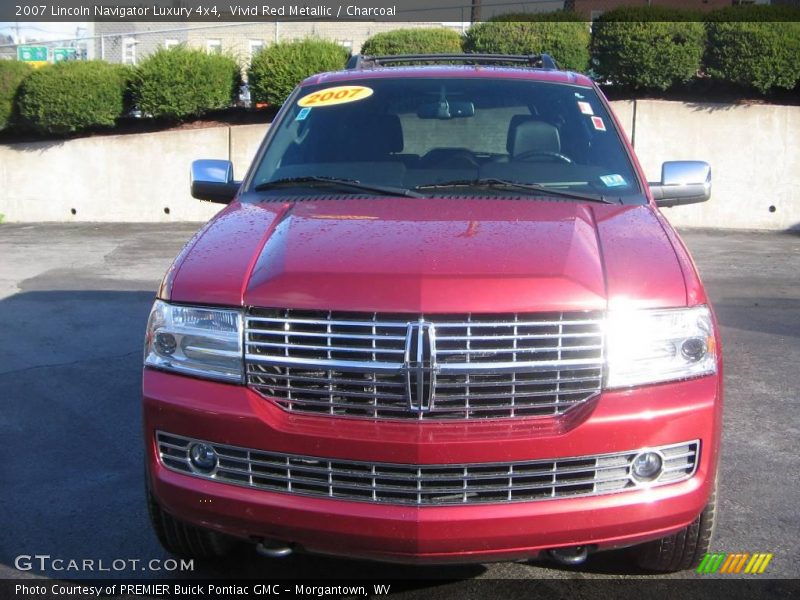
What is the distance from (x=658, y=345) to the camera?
3197 millimetres

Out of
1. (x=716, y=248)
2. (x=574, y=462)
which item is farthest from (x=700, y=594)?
(x=716, y=248)

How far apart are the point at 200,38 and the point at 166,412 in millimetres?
19162

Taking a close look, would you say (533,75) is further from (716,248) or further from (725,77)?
(725,77)

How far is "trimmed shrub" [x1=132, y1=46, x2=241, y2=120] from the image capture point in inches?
623

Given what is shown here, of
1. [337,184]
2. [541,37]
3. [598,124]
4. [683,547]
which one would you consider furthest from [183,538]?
[541,37]

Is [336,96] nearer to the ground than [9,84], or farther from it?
farther from it

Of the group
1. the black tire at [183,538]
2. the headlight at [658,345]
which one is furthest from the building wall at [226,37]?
the headlight at [658,345]

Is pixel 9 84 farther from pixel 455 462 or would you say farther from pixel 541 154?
pixel 455 462

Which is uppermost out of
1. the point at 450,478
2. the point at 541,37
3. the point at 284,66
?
the point at 541,37

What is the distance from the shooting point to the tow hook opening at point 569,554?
3.14 metres

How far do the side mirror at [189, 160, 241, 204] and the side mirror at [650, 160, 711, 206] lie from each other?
85.0 inches

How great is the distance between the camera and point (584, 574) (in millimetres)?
3785

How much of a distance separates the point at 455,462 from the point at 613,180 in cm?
187

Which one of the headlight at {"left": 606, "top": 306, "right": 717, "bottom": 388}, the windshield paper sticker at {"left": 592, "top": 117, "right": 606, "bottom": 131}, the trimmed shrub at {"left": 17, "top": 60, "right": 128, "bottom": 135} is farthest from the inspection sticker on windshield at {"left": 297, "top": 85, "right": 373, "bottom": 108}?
the trimmed shrub at {"left": 17, "top": 60, "right": 128, "bottom": 135}
